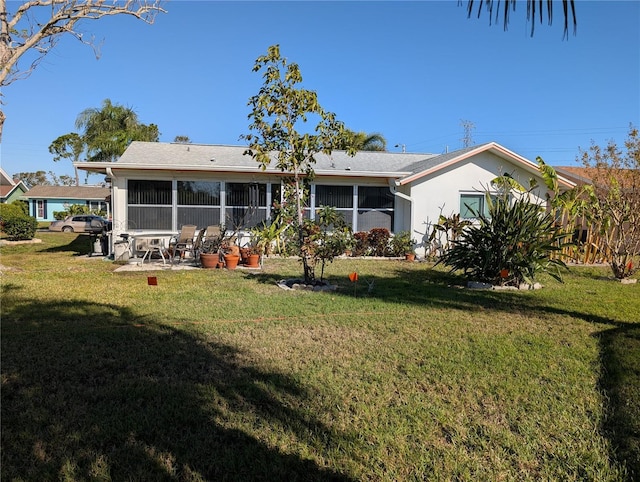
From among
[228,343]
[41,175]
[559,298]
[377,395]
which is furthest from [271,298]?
[41,175]

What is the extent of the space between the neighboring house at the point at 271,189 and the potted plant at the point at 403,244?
1.33 feet

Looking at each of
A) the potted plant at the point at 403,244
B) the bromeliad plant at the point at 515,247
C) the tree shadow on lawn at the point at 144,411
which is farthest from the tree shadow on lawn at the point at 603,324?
the potted plant at the point at 403,244

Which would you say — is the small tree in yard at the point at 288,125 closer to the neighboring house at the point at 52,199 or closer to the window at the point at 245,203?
the window at the point at 245,203

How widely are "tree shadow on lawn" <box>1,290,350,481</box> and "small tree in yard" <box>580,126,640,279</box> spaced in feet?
36.1

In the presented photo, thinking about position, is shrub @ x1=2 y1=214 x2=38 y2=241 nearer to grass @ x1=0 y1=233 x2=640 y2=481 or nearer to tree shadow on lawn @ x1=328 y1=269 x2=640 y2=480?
grass @ x1=0 y1=233 x2=640 y2=481

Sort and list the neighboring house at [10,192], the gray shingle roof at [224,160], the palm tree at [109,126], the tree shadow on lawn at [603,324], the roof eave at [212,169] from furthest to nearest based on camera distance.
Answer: the neighboring house at [10,192] < the palm tree at [109,126] < the gray shingle roof at [224,160] < the roof eave at [212,169] < the tree shadow on lawn at [603,324]

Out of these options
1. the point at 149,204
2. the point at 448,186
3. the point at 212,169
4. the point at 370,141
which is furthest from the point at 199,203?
the point at 370,141

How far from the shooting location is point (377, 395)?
13.3 ft

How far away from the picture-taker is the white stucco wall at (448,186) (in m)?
15.9

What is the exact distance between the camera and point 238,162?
16656mm

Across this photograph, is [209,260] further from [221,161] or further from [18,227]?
[18,227]

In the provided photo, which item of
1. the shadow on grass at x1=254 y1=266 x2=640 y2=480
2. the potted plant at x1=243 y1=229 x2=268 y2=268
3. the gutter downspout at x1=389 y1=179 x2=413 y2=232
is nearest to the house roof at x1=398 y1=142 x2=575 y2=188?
the gutter downspout at x1=389 y1=179 x2=413 y2=232

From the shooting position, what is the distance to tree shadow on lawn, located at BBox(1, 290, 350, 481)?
2.89 metres

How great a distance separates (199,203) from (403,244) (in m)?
7.47
